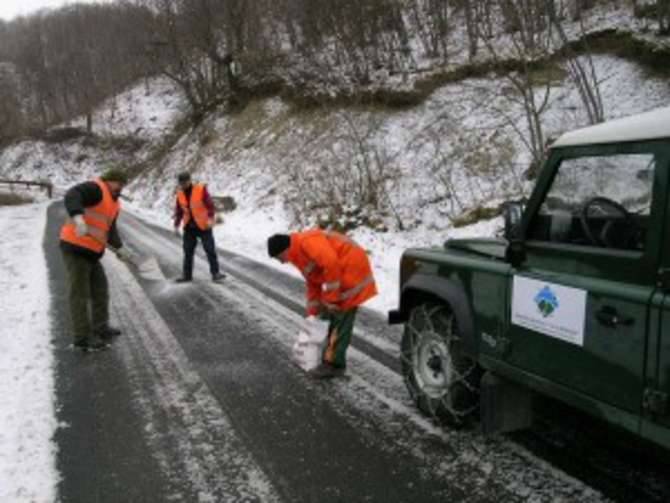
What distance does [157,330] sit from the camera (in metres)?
7.23

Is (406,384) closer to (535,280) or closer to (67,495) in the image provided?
(535,280)

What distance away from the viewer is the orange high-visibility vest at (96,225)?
6.51m

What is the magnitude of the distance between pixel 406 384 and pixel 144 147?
51245 millimetres

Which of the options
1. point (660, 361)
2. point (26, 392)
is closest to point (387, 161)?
point (26, 392)

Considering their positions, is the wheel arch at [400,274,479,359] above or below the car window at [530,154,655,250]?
below

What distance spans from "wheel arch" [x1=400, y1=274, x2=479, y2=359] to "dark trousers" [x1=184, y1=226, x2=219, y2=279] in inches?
227

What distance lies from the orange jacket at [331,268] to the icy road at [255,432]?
706 millimetres

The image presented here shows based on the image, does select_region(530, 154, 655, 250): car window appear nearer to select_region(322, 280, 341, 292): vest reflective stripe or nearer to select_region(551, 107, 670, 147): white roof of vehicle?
select_region(551, 107, 670, 147): white roof of vehicle

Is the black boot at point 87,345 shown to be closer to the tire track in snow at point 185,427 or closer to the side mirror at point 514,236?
the tire track in snow at point 185,427

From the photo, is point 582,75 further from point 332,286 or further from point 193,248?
point 332,286

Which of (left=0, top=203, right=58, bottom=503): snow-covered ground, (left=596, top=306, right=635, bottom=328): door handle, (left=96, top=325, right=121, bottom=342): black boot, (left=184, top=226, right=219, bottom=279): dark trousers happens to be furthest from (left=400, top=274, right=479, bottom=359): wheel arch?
(left=184, top=226, right=219, bottom=279): dark trousers

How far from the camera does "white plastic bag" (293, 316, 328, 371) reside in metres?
5.30

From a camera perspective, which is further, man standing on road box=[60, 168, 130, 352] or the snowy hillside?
the snowy hillside

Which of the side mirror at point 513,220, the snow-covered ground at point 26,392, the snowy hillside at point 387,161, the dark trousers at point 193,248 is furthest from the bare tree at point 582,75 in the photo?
the snow-covered ground at point 26,392
